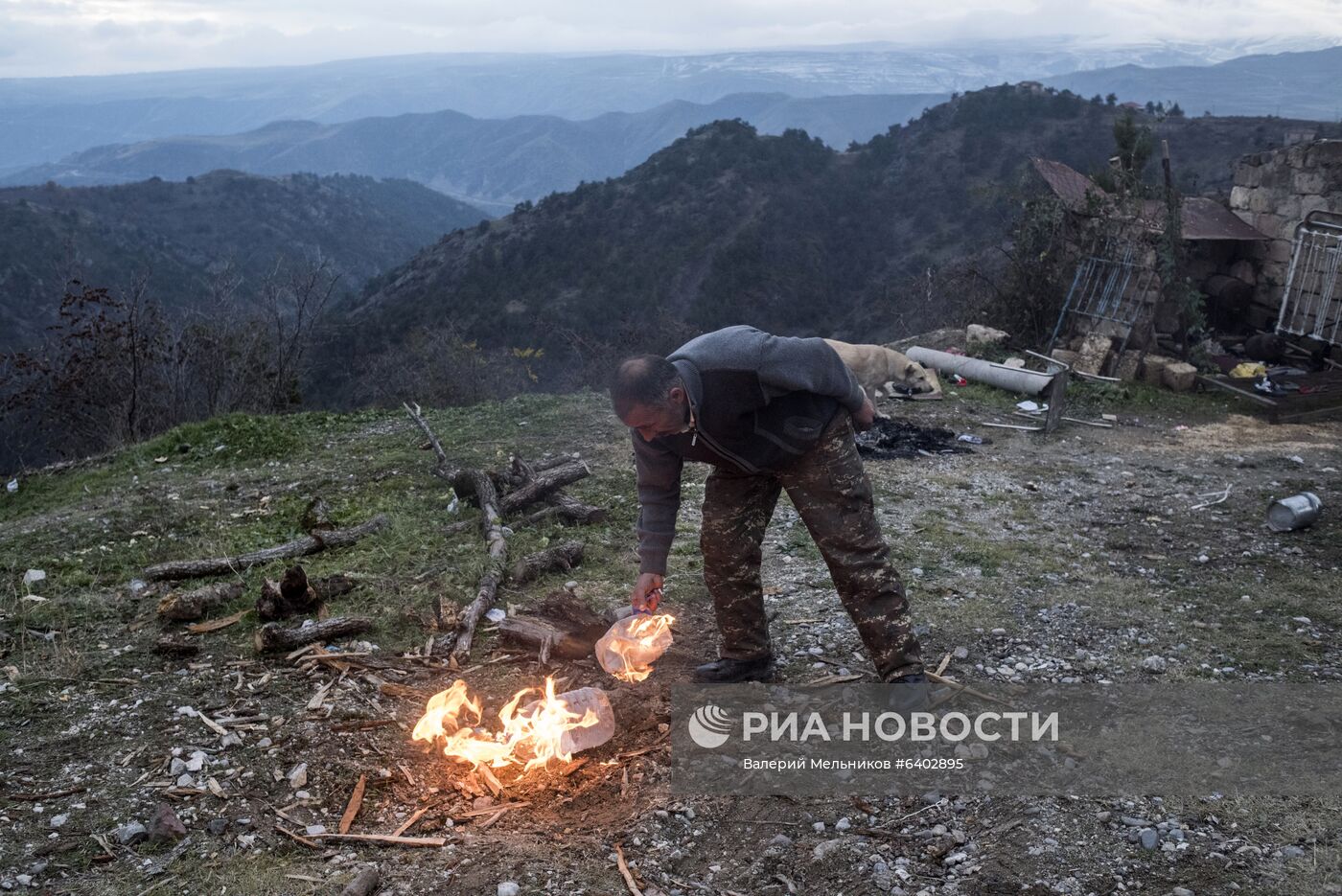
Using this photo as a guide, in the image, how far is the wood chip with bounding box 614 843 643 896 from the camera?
288 cm

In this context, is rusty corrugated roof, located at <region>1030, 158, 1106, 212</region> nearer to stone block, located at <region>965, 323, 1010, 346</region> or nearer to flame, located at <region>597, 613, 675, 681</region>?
stone block, located at <region>965, 323, 1010, 346</region>

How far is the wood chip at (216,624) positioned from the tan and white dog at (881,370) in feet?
21.8

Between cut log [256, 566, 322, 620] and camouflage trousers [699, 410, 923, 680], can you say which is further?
cut log [256, 566, 322, 620]

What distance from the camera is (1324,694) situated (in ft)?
12.8

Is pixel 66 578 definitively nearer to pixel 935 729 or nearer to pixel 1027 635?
pixel 935 729

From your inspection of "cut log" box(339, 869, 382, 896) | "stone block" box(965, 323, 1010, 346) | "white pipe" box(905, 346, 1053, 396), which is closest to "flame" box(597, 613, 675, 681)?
Answer: "cut log" box(339, 869, 382, 896)

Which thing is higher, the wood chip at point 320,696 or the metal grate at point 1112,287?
the metal grate at point 1112,287

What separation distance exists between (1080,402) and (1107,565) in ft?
15.7

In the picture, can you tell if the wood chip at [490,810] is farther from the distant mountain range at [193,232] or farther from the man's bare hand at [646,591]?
the distant mountain range at [193,232]

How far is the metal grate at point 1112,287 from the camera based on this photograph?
11.0 metres

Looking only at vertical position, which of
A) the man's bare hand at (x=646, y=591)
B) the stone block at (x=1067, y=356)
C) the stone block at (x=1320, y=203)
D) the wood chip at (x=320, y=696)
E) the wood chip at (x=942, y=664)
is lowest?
the wood chip at (x=320, y=696)

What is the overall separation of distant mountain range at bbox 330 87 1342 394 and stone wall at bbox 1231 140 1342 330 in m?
18.8

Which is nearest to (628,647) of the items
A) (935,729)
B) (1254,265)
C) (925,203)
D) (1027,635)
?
(935,729)

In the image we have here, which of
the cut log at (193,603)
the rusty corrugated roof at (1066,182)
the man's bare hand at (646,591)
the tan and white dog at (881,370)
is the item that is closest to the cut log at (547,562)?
the cut log at (193,603)
